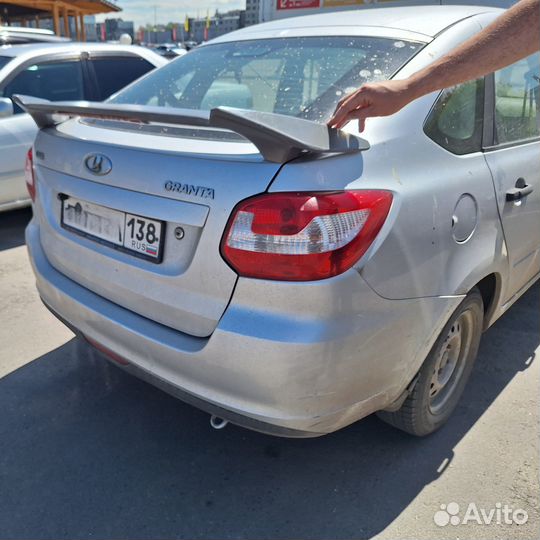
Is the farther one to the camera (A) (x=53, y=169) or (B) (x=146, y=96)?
(B) (x=146, y=96)

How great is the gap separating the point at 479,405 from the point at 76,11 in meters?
20.6

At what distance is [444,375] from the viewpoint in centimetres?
250

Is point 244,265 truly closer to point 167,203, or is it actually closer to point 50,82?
point 167,203

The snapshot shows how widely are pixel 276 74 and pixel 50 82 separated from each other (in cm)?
358

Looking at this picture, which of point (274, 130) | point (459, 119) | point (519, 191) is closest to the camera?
point (274, 130)

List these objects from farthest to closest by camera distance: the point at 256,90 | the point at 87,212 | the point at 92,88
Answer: the point at 92,88 < the point at 256,90 < the point at 87,212

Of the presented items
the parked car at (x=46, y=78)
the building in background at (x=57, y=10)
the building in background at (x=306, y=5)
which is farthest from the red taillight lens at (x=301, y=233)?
the building in background at (x=57, y=10)

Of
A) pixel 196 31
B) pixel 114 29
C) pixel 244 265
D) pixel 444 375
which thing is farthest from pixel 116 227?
pixel 196 31

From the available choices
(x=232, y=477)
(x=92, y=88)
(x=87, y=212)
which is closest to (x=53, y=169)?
(x=87, y=212)

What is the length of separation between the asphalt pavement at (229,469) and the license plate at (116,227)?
0.91 m

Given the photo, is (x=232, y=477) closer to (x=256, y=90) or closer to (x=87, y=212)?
(x=87, y=212)

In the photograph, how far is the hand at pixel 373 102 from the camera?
176 cm

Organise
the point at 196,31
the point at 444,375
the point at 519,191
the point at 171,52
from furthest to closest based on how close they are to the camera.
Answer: the point at 196,31
the point at 171,52
the point at 444,375
the point at 519,191

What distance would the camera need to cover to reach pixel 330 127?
69.6 inches
